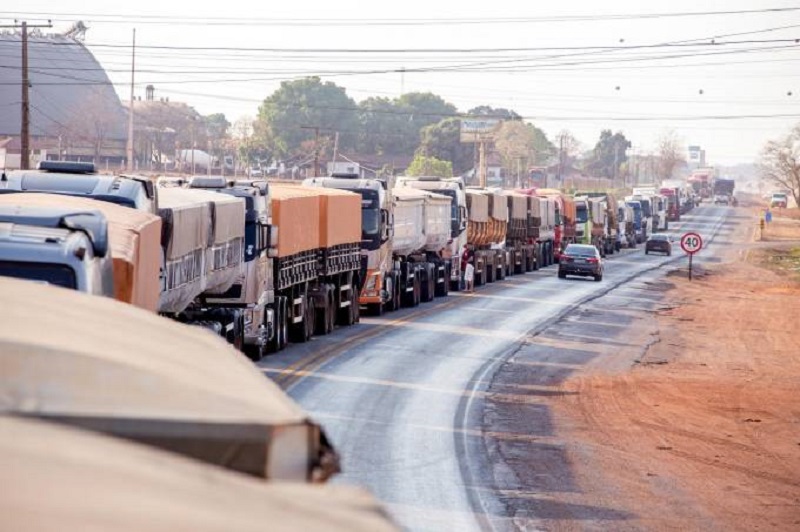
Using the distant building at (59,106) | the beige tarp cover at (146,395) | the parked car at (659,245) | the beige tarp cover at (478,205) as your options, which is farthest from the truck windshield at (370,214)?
the distant building at (59,106)

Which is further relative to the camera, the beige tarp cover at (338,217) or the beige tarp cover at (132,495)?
the beige tarp cover at (338,217)

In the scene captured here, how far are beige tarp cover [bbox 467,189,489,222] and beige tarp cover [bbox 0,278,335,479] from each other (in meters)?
55.4

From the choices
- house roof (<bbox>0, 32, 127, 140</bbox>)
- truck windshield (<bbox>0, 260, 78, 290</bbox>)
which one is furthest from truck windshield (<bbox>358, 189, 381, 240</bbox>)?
house roof (<bbox>0, 32, 127, 140</bbox>)

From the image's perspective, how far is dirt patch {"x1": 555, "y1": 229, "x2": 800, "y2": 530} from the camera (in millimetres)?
18172

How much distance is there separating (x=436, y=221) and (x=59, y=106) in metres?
103

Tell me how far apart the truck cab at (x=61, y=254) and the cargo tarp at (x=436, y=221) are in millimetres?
36886

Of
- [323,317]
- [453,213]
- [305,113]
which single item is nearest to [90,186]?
[323,317]

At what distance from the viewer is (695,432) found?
966 inches

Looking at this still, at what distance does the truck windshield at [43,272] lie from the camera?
39.2 feet

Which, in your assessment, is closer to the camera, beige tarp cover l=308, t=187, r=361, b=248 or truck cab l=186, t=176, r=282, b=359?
truck cab l=186, t=176, r=282, b=359

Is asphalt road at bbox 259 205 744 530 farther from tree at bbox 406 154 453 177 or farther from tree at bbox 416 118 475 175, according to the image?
tree at bbox 416 118 475 175

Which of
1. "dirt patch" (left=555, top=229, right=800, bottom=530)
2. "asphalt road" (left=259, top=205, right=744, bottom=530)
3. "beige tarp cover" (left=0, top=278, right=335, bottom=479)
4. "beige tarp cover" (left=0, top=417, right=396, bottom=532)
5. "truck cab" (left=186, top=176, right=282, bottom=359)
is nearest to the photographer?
"beige tarp cover" (left=0, top=417, right=396, bottom=532)

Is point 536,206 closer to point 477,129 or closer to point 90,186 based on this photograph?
point 90,186

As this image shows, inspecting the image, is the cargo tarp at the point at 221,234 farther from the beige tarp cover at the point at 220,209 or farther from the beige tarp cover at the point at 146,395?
the beige tarp cover at the point at 146,395
